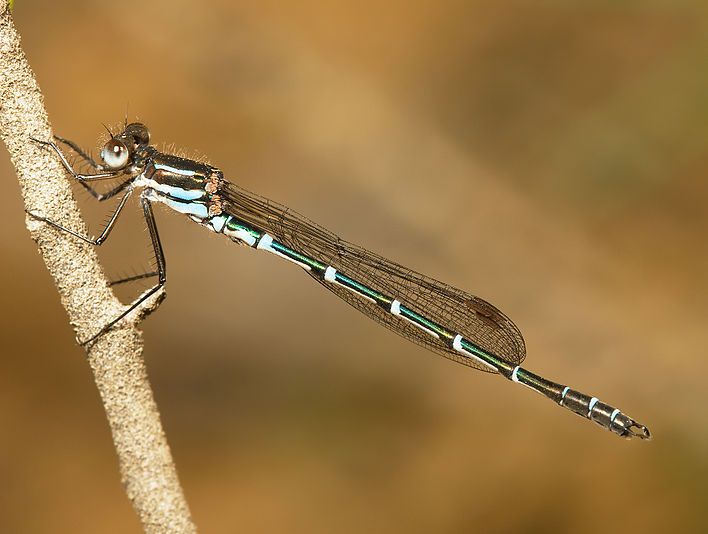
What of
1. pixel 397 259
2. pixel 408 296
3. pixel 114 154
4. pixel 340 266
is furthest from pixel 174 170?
pixel 397 259

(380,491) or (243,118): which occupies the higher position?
(243,118)

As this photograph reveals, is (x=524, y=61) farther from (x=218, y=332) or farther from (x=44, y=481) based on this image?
(x=44, y=481)

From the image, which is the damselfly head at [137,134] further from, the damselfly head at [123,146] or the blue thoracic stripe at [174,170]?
the blue thoracic stripe at [174,170]

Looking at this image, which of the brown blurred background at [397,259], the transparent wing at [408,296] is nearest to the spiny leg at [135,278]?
the transparent wing at [408,296]

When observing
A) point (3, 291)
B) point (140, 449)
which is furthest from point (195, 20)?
point (140, 449)

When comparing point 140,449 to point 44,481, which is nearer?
point 140,449
